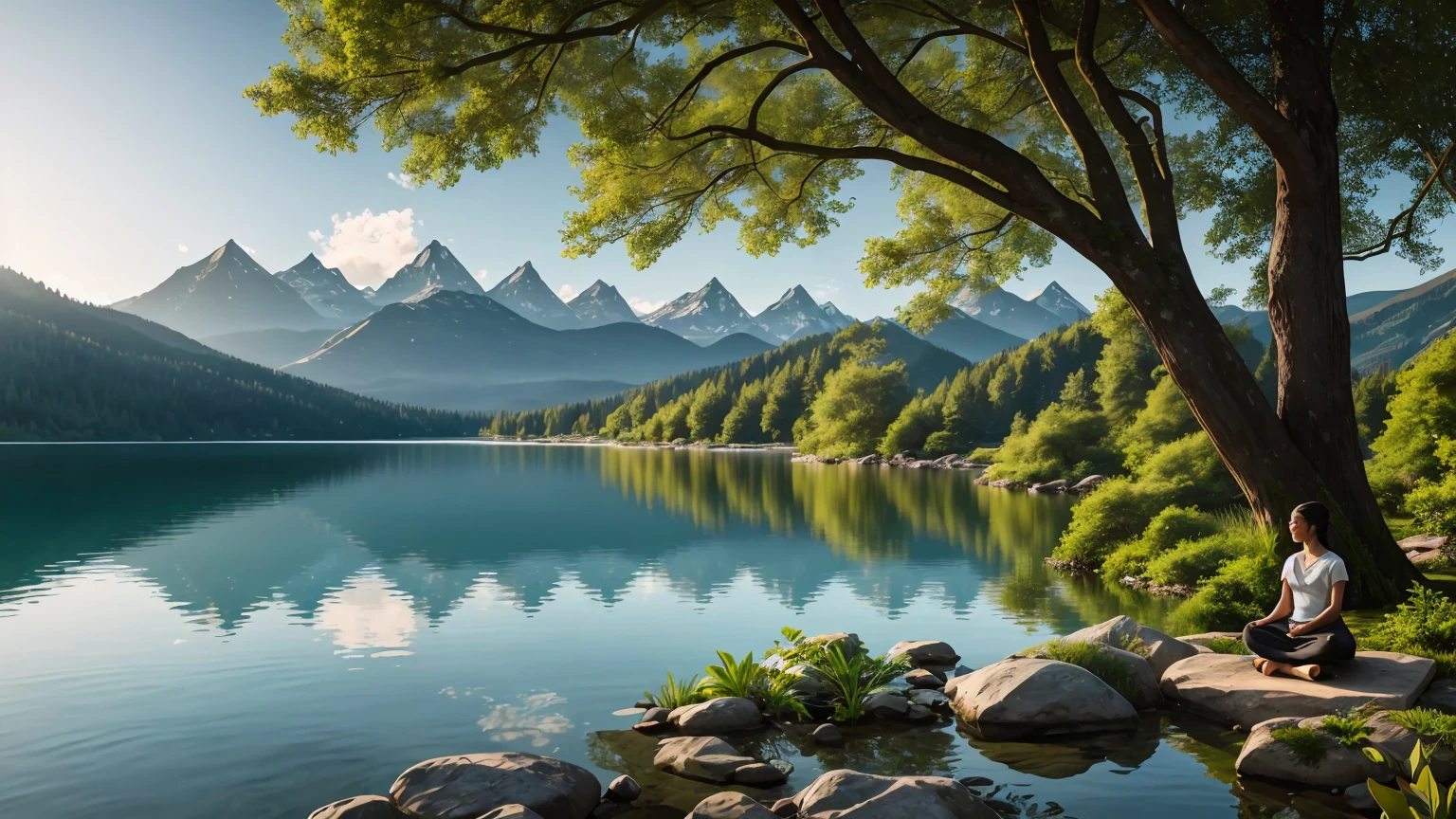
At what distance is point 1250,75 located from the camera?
15039 millimetres

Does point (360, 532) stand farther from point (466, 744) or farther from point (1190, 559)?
point (1190, 559)

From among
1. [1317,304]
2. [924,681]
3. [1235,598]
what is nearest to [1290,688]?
[924,681]

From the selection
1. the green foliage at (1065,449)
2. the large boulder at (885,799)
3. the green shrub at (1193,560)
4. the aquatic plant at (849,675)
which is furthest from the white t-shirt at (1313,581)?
the green foliage at (1065,449)

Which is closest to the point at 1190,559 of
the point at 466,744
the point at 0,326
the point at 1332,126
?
the point at 1332,126

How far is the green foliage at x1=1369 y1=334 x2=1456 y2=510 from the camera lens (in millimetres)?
21828

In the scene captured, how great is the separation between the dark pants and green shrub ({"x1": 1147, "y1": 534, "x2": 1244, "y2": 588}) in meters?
8.44

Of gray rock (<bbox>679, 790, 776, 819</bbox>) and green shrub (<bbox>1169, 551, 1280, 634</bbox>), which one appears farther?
green shrub (<bbox>1169, 551, 1280, 634</bbox>)

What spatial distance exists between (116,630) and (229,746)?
8.11 m

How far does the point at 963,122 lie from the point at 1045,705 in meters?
12.0

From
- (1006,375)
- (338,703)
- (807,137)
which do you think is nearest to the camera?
(338,703)

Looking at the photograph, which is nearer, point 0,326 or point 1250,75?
point 1250,75

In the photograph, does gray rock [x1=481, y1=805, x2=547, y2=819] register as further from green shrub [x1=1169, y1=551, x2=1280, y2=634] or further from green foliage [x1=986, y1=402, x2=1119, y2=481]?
green foliage [x1=986, y1=402, x2=1119, y2=481]

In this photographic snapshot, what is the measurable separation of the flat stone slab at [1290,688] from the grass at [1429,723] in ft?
1.22

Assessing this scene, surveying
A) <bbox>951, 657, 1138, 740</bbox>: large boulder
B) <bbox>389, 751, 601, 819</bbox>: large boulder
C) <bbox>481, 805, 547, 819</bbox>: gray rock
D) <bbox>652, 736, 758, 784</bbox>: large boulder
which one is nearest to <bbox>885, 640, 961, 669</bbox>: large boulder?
<bbox>951, 657, 1138, 740</bbox>: large boulder
